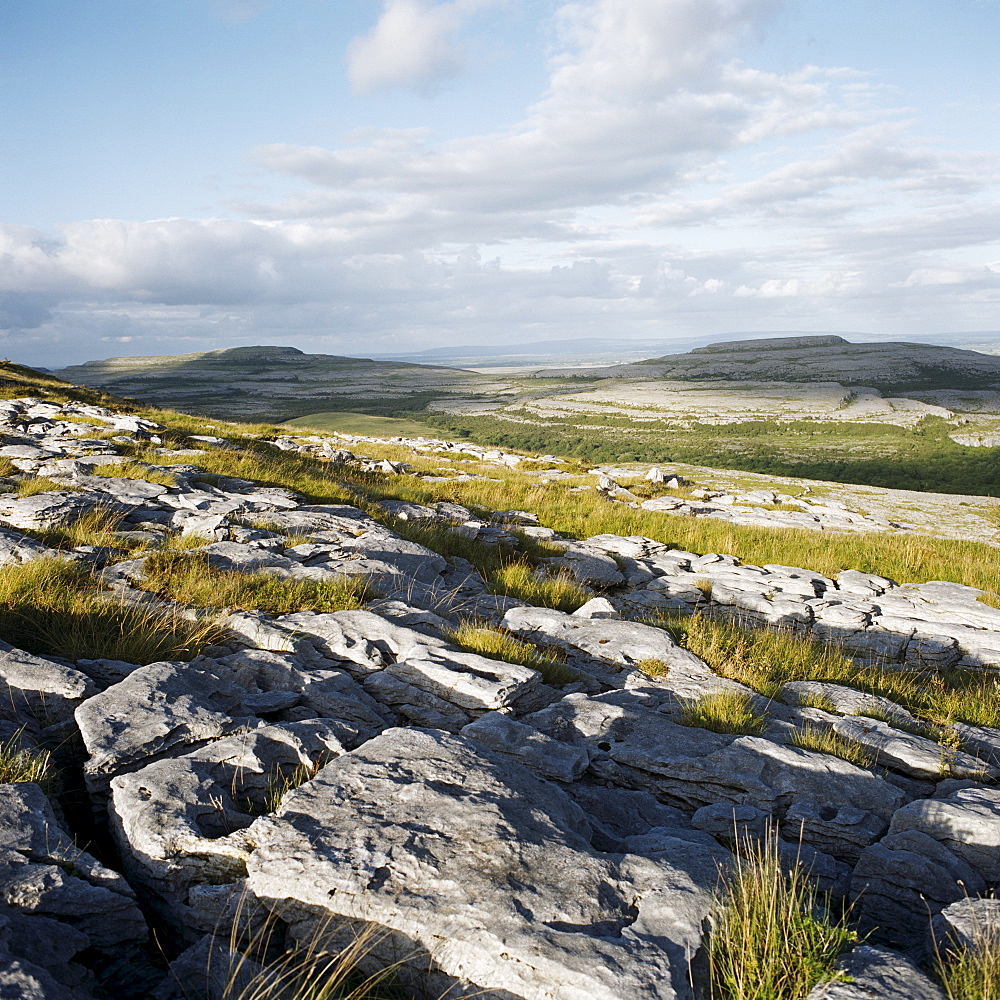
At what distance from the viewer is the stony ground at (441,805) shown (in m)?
3.27

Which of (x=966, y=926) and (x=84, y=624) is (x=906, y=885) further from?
(x=84, y=624)

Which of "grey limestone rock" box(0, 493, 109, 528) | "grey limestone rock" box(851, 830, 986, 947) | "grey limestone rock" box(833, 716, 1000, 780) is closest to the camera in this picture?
"grey limestone rock" box(851, 830, 986, 947)

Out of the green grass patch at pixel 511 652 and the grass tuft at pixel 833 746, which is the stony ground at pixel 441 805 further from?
the grass tuft at pixel 833 746

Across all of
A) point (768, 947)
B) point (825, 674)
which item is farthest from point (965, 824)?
point (825, 674)

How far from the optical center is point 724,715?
6543 mm

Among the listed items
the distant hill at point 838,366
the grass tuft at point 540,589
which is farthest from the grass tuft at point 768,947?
the distant hill at point 838,366

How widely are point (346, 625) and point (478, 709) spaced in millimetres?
2151

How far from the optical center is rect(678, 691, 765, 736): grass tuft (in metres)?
6.43

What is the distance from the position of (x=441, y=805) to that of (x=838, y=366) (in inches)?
6158

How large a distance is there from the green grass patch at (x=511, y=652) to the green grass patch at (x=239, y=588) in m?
1.60

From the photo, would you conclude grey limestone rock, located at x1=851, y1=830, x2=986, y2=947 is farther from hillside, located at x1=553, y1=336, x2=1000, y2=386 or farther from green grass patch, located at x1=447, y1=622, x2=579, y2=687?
hillside, located at x1=553, y1=336, x2=1000, y2=386

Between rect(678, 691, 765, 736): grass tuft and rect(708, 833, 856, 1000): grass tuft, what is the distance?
9.54ft

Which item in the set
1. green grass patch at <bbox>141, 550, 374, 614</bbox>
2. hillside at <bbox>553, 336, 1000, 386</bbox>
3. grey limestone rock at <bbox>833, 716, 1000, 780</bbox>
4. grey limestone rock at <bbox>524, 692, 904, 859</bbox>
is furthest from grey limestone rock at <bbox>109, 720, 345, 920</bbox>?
hillside at <bbox>553, 336, 1000, 386</bbox>

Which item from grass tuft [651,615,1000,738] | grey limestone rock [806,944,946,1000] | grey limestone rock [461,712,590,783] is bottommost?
grass tuft [651,615,1000,738]
